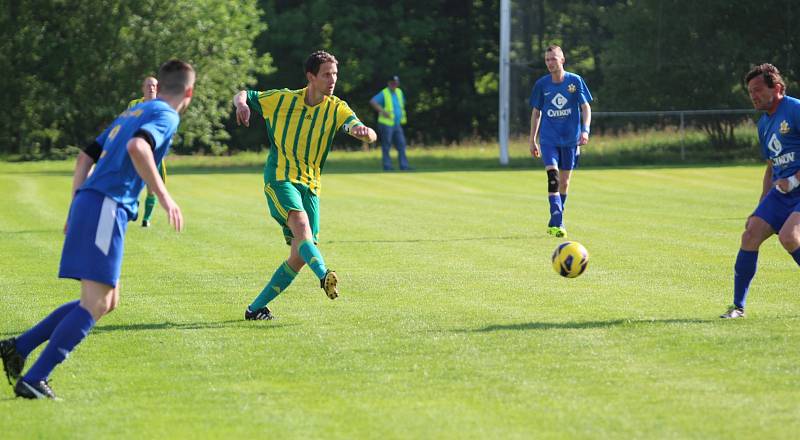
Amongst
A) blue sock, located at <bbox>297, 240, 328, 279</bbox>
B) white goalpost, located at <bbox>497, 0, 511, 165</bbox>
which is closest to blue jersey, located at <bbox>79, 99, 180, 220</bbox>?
blue sock, located at <bbox>297, 240, 328, 279</bbox>

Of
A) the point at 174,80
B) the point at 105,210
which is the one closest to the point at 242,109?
the point at 174,80

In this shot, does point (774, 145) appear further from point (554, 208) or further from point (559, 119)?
point (559, 119)

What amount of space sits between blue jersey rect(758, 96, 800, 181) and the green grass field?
3.61 feet

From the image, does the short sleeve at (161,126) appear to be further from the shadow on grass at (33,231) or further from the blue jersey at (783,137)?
the shadow on grass at (33,231)

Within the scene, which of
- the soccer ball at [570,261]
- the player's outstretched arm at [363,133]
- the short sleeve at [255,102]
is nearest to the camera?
the player's outstretched arm at [363,133]

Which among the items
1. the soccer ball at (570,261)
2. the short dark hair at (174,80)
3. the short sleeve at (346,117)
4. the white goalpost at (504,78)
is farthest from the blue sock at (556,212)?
the white goalpost at (504,78)

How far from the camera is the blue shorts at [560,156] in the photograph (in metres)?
15.8

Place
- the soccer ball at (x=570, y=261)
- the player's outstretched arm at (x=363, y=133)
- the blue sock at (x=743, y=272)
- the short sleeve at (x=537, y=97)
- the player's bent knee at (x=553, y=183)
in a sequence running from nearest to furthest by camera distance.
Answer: the blue sock at (x=743, y=272) → the player's outstretched arm at (x=363, y=133) → the soccer ball at (x=570, y=261) → the player's bent knee at (x=553, y=183) → the short sleeve at (x=537, y=97)

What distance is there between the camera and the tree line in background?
107 feet

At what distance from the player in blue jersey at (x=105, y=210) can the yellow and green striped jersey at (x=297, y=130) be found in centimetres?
271

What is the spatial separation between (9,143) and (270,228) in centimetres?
2496

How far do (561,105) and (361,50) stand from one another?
121ft

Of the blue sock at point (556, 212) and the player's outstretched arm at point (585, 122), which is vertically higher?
the player's outstretched arm at point (585, 122)

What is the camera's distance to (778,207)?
8766mm
